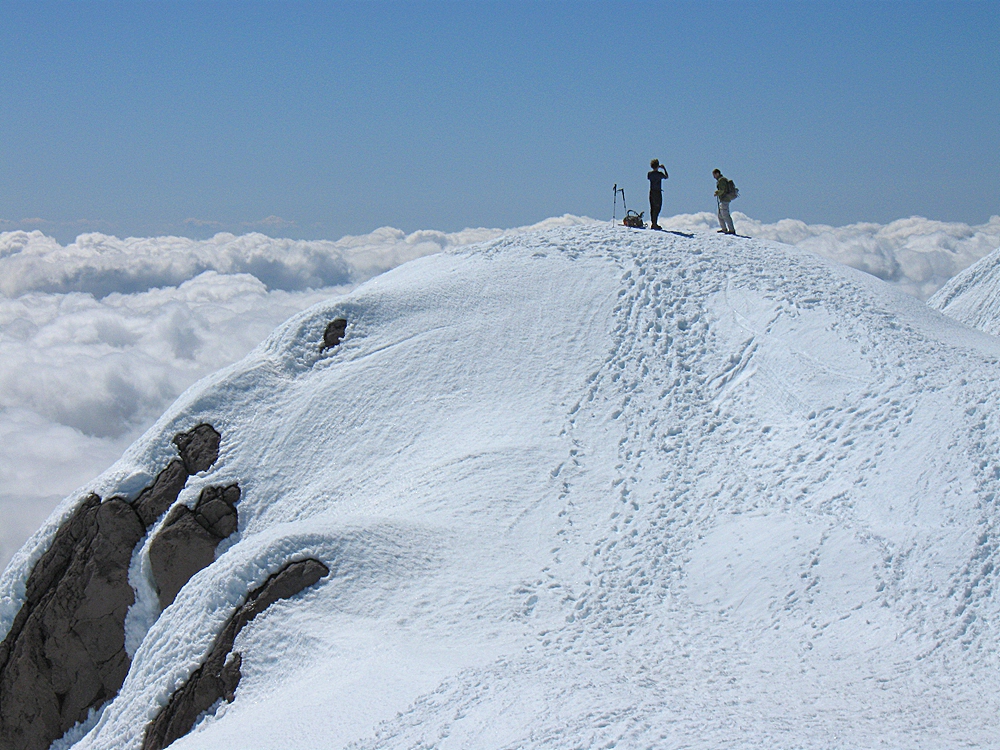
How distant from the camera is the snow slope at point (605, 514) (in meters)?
13.4

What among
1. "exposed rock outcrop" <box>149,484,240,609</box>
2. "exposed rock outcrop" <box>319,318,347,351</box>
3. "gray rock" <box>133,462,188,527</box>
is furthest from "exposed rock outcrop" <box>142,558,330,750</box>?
"exposed rock outcrop" <box>319,318,347,351</box>

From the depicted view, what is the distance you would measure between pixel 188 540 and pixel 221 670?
7750 millimetres

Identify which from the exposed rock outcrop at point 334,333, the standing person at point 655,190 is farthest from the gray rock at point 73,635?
the standing person at point 655,190

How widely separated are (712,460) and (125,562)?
1830 cm

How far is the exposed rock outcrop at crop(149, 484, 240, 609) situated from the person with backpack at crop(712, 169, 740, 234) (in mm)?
20044

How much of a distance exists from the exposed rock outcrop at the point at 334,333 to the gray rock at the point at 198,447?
4.91 meters

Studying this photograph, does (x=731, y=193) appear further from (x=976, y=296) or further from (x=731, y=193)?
(x=976, y=296)

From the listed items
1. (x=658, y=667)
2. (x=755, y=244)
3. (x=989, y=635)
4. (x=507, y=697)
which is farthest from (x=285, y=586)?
(x=755, y=244)

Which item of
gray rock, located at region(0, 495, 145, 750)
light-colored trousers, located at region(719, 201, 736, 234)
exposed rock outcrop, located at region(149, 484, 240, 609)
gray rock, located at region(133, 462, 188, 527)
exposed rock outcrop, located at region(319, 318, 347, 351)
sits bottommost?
gray rock, located at region(0, 495, 145, 750)

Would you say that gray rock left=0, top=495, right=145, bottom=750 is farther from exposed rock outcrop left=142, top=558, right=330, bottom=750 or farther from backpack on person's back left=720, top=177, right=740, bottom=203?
backpack on person's back left=720, top=177, right=740, bottom=203

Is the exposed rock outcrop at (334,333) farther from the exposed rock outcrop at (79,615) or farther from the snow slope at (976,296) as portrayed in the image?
the snow slope at (976,296)

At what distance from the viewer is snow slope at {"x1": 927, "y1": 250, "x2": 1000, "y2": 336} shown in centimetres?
3956

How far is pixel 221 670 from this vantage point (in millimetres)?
17797

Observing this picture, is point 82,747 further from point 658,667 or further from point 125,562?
point 658,667
